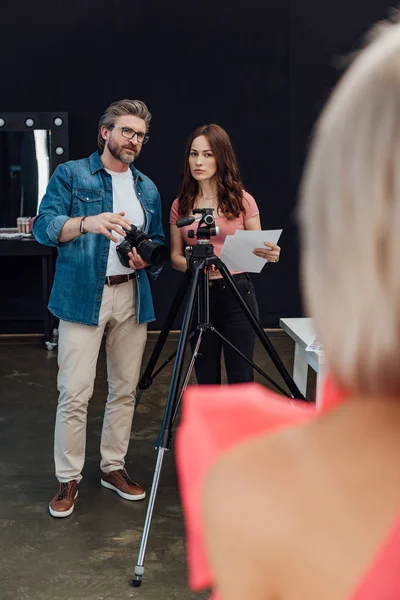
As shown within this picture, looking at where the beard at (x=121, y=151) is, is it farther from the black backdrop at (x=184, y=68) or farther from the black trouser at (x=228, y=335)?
the black backdrop at (x=184, y=68)

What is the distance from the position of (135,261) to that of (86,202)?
319 millimetres

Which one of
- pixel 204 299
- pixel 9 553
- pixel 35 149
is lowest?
pixel 9 553

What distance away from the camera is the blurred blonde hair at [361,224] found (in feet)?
1.50

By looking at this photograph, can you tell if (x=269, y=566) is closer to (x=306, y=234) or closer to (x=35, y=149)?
(x=306, y=234)

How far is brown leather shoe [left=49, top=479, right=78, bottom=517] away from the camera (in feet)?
9.75

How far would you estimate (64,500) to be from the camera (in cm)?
299

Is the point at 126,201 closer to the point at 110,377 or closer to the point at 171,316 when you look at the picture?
the point at 171,316

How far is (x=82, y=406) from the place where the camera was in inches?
117

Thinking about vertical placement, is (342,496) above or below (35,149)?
below

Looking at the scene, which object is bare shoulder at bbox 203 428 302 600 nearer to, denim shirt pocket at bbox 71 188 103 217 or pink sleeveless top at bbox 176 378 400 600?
pink sleeveless top at bbox 176 378 400 600

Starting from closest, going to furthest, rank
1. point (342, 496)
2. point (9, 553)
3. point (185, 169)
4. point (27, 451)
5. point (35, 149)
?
1. point (342, 496)
2. point (9, 553)
3. point (185, 169)
4. point (27, 451)
5. point (35, 149)

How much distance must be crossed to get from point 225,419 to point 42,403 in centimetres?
414

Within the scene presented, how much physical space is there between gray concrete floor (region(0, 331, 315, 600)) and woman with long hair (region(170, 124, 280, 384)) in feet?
2.03

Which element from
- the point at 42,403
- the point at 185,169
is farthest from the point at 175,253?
the point at 42,403
